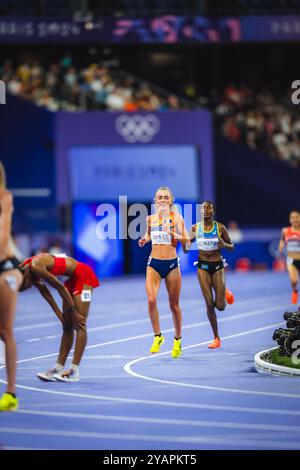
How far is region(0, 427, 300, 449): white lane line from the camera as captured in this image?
895 cm

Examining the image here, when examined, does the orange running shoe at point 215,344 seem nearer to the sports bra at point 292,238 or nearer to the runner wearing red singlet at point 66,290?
the runner wearing red singlet at point 66,290

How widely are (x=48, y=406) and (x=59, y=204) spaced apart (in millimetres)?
23361

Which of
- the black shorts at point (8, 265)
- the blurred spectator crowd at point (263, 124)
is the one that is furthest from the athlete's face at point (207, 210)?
the blurred spectator crowd at point (263, 124)

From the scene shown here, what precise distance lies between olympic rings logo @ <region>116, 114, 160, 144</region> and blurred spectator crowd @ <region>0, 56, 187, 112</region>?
30 centimetres

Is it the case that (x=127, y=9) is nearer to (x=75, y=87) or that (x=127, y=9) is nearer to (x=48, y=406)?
(x=75, y=87)

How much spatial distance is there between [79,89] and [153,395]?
24.1 metres

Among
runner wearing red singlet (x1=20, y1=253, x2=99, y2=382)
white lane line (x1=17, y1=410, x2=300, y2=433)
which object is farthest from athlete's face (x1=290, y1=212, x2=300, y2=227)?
white lane line (x1=17, y1=410, x2=300, y2=433)

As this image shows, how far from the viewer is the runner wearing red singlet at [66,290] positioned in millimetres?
11461

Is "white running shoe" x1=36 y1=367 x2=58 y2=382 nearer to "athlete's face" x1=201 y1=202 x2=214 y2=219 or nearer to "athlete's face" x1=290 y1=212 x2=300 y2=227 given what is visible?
"athlete's face" x1=201 y1=202 x2=214 y2=219

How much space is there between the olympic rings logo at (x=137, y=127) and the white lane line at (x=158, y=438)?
1030 inches

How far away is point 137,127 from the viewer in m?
35.6

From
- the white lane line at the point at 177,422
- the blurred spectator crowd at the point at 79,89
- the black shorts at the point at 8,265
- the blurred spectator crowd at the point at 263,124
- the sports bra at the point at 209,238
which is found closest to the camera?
the white lane line at the point at 177,422

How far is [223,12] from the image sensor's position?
40.5m

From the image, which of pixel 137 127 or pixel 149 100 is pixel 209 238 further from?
pixel 149 100
